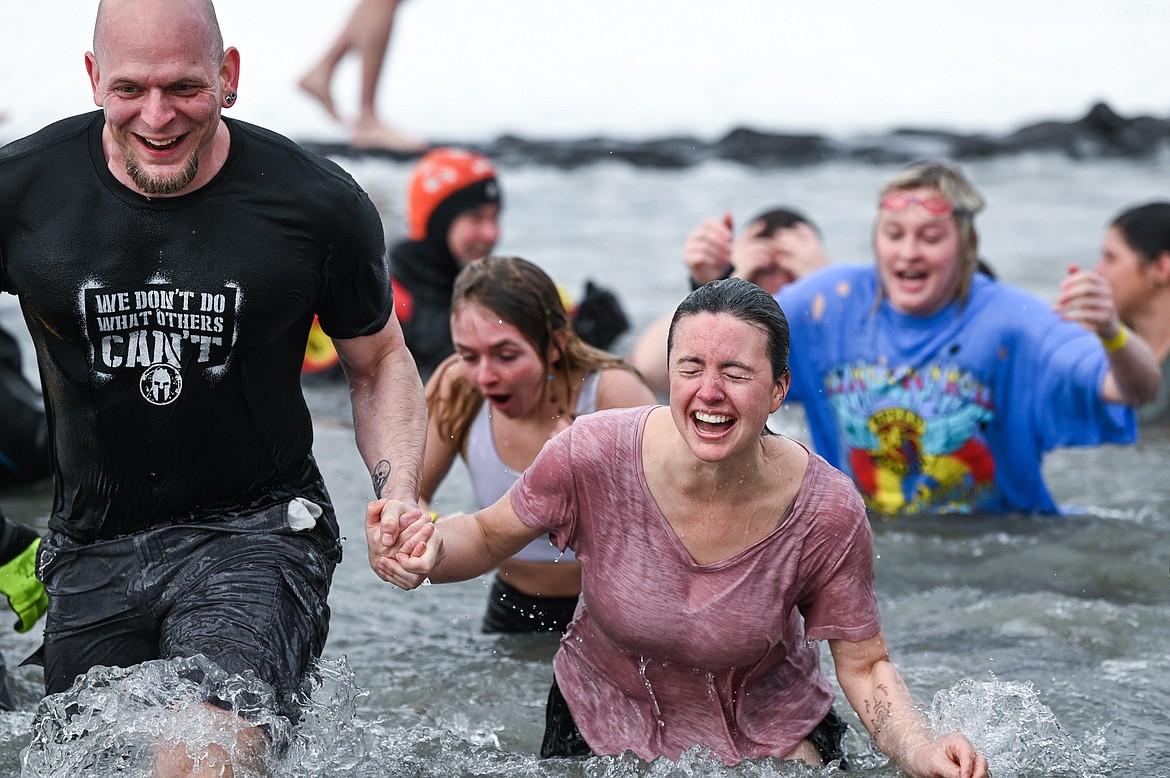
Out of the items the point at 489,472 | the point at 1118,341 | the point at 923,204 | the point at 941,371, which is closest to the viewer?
the point at 489,472

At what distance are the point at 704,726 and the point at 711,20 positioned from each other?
17147 millimetres

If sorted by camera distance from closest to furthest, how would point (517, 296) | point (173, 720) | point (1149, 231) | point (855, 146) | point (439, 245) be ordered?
point (173, 720), point (517, 296), point (1149, 231), point (439, 245), point (855, 146)

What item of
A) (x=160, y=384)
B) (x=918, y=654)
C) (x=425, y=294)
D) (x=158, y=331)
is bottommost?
(x=918, y=654)

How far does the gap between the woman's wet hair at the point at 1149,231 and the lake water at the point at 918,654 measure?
1.03 m

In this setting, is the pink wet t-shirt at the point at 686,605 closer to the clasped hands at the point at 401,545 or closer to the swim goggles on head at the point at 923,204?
the clasped hands at the point at 401,545

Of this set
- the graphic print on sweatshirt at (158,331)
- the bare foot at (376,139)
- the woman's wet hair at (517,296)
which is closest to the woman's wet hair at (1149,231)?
the woman's wet hair at (517,296)

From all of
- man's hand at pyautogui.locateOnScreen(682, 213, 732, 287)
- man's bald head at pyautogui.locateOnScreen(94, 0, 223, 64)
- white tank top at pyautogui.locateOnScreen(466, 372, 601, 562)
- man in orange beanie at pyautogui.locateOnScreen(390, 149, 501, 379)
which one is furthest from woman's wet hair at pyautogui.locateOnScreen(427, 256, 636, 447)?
man in orange beanie at pyautogui.locateOnScreen(390, 149, 501, 379)

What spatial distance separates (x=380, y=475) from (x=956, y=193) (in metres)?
3.01

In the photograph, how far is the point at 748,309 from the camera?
324 cm

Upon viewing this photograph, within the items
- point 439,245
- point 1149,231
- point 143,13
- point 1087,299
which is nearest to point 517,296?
point 143,13

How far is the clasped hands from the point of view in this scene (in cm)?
327

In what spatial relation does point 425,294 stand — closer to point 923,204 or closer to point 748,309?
point 923,204

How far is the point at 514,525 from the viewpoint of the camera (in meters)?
3.48

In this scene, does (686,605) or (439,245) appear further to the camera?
(439,245)
